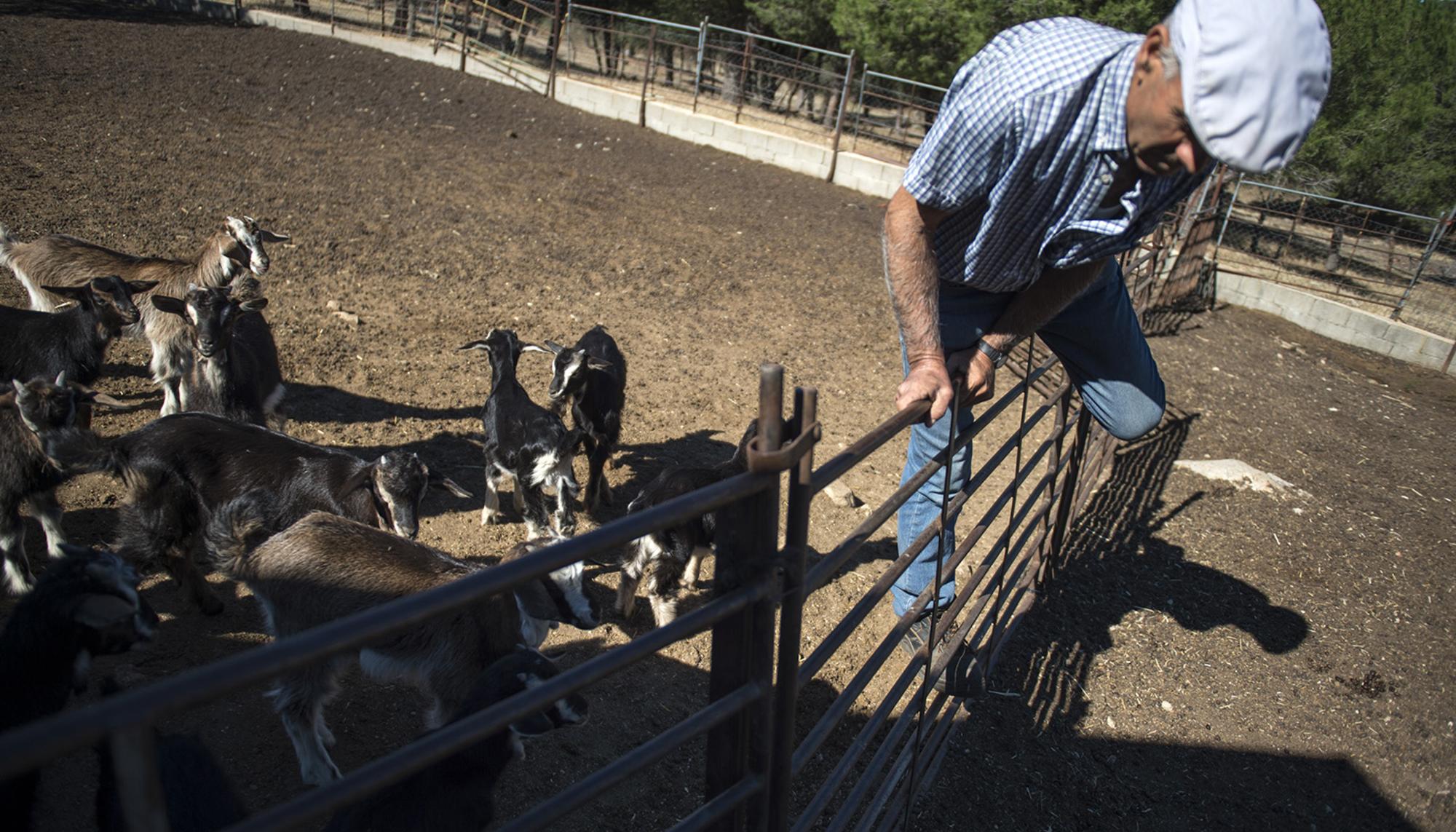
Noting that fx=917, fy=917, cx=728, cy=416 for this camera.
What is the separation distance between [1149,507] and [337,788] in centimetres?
601

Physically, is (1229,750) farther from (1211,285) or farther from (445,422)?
(1211,285)

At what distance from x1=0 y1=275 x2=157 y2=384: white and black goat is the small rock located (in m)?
4.27

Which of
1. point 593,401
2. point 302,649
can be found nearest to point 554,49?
point 593,401

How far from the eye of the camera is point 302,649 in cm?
108

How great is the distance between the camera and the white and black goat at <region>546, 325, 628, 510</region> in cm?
530

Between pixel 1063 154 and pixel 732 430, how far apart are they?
4.31 meters

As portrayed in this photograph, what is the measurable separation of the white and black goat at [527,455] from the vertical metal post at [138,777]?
3.89 metres

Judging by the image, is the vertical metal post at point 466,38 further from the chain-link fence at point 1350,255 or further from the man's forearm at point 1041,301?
the man's forearm at point 1041,301

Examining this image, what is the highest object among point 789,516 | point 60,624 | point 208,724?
point 789,516

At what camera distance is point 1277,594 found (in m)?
5.26

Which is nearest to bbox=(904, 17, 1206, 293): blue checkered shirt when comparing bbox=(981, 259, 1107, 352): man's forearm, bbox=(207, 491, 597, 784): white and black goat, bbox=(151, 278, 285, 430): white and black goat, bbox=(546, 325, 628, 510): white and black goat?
bbox=(981, 259, 1107, 352): man's forearm

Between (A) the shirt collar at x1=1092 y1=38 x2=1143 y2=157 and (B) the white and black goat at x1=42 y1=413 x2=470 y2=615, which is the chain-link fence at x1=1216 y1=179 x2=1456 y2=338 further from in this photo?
(B) the white and black goat at x1=42 y1=413 x2=470 y2=615

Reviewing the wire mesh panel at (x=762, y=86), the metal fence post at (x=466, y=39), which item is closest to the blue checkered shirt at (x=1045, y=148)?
the wire mesh panel at (x=762, y=86)


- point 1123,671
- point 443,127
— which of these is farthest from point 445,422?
point 443,127
